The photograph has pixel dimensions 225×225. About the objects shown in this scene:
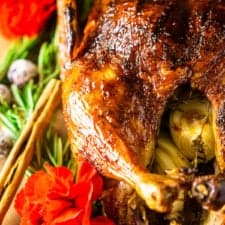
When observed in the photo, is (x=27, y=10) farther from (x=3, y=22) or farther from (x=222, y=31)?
(x=222, y=31)

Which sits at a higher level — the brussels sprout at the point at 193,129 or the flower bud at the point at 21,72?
the flower bud at the point at 21,72

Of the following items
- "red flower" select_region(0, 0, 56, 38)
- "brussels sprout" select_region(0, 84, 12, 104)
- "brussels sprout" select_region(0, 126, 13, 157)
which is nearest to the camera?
"brussels sprout" select_region(0, 126, 13, 157)

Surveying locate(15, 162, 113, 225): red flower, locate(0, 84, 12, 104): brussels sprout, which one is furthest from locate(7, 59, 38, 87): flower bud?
locate(15, 162, 113, 225): red flower

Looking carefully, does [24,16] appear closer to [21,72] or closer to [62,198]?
[21,72]

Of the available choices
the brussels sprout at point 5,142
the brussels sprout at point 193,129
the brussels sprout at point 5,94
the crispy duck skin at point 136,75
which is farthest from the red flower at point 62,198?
the brussels sprout at point 5,94

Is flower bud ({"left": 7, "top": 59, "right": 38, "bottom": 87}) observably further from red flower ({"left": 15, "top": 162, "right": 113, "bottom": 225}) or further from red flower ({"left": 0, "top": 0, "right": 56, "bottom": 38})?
red flower ({"left": 15, "top": 162, "right": 113, "bottom": 225})

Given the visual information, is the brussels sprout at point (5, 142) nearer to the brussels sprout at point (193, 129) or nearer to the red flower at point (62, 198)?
the red flower at point (62, 198)

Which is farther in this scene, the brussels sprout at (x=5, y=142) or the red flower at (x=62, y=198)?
the brussels sprout at (x=5, y=142)
